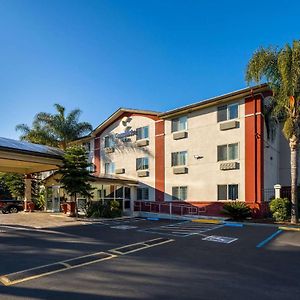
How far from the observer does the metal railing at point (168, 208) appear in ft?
85.8

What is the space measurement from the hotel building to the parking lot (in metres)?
10.1

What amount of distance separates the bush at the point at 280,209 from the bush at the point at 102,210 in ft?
36.6

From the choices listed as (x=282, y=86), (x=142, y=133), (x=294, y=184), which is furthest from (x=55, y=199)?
(x=282, y=86)

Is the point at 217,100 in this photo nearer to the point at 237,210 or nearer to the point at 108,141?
the point at 237,210

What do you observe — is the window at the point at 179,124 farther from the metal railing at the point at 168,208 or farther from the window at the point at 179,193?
the metal railing at the point at 168,208

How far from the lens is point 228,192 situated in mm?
24375

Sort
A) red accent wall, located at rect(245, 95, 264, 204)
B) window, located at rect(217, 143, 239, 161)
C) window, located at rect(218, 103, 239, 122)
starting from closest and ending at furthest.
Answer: red accent wall, located at rect(245, 95, 264, 204) < window, located at rect(217, 143, 239, 161) < window, located at rect(218, 103, 239, 122)

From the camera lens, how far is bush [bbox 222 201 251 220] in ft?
73.0

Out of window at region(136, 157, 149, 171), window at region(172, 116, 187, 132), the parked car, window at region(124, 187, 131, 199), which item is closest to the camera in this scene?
window at region(172, 116, 187, 132)

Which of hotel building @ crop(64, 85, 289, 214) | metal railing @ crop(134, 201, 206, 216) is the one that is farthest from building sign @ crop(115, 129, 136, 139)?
metal railing @ crop(134, 201, 206, 216)

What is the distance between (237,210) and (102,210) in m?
9.70

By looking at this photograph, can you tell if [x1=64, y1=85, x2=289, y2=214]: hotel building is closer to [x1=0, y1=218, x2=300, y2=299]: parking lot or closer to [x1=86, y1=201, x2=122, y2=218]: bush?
[x1=86, y1=201, x2=122, y2=218]: bush

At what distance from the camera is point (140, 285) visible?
7.11 m

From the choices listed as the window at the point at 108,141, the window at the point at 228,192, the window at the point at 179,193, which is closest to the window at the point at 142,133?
the window at the point at 108,141
